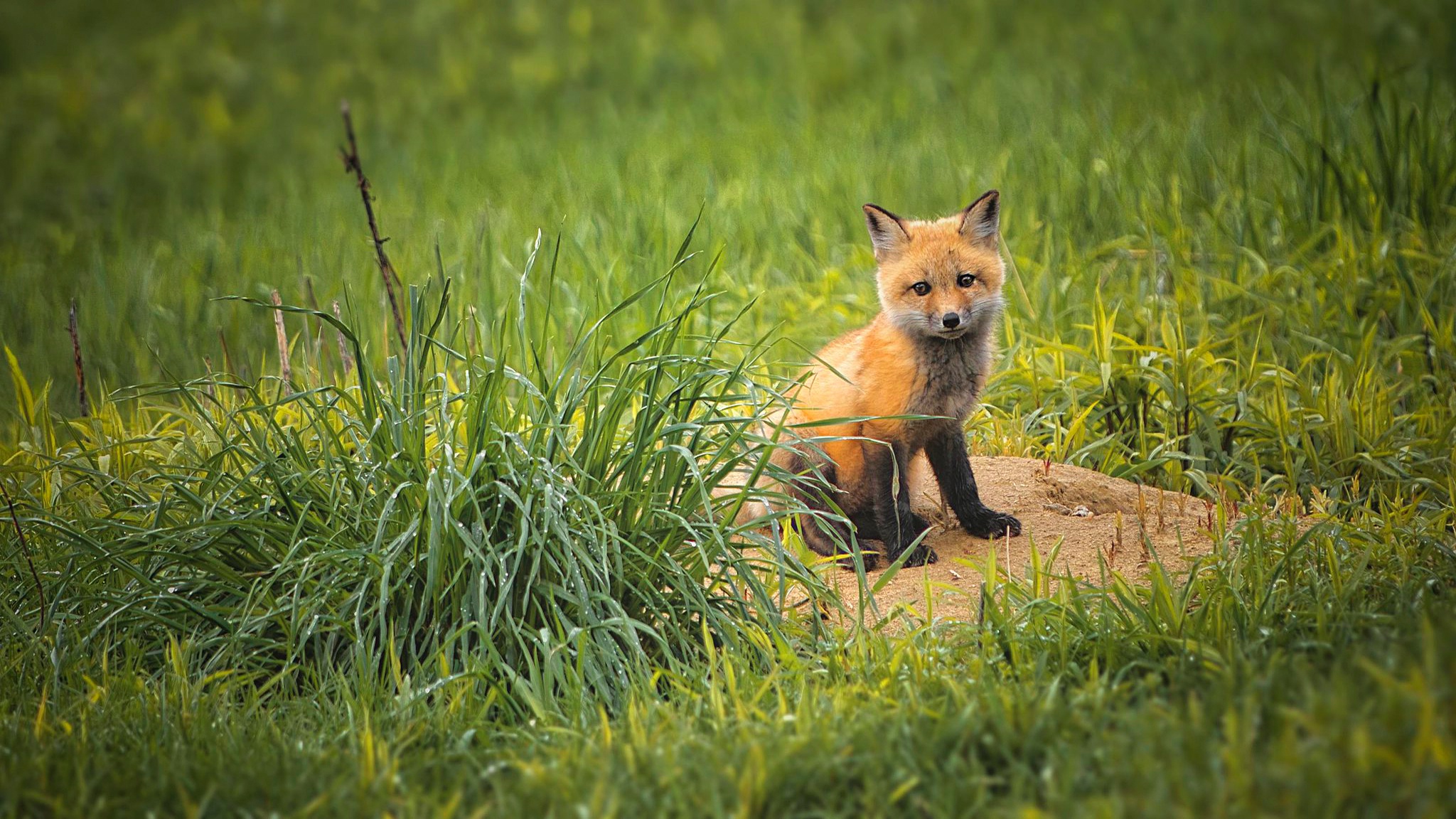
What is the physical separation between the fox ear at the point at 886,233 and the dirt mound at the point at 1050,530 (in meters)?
0.76

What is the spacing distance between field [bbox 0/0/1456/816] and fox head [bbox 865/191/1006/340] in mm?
525

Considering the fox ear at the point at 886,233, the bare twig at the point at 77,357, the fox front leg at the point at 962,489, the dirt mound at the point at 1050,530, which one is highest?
the fox ear at the point at 886,233

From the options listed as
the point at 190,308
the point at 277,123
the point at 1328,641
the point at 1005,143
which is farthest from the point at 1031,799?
the point at 277,123

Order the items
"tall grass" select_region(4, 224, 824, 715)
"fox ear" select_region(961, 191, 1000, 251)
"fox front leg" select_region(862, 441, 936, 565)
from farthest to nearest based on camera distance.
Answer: "fox ear" select_region(961, 191, 1000, 251) → "fox front leg" select_region(862, 441, 936, 565) → "tall grass" select_region(4, 224, 824, 715)

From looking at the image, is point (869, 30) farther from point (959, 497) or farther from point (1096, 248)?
point (959, 497)

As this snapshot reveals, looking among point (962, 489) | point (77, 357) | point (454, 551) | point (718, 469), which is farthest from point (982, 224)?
point (77, 357)

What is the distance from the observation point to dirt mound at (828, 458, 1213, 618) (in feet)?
11.9

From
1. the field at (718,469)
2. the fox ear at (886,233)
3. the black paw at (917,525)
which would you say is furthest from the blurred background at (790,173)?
the black paw at (917,525)

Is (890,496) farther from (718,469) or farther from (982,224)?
(982,224)

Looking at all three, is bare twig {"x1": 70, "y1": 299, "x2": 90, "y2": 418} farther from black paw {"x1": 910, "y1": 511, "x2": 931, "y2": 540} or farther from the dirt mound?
black paw {"x1": 910, "y1": 511, "x2": 931, "y2": 540}

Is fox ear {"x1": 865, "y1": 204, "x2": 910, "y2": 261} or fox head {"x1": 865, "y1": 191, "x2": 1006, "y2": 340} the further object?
fox ear {"x1": 865, "y1": 204, "x2": 910, "y2": 261}

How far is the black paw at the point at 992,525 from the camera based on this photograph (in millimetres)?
4020

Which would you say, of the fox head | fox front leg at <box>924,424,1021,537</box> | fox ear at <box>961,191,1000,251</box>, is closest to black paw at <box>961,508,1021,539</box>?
fox front leg at <box>924,424,1021,537</box>

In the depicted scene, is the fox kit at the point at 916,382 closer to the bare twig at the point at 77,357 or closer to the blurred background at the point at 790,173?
the blurred background at the point at 790,173
